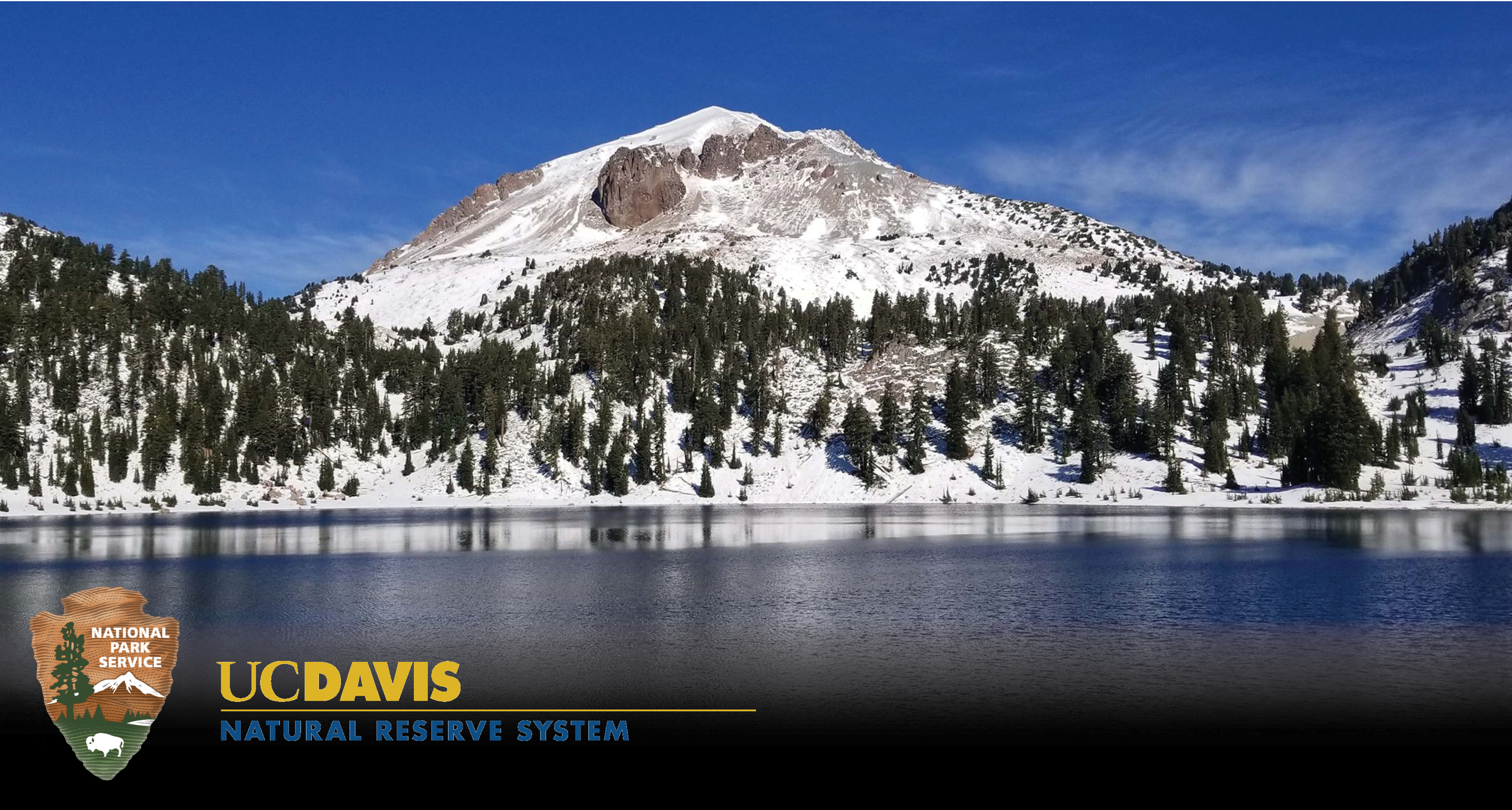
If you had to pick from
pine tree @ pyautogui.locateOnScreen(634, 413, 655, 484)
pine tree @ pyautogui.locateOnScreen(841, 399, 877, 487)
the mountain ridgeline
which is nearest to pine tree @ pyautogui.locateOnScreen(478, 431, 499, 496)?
the mountain ridgeline

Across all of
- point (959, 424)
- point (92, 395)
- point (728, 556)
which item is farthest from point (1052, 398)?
point (92, 395)

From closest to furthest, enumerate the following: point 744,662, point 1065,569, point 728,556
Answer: point 744,662, point 1065,569, point 728,556

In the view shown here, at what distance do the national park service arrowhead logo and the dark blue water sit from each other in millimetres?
5860

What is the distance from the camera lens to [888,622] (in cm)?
3834

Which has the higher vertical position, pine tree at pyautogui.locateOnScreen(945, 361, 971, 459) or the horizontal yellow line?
pine tree at pyautogui.locateOnScreen(945, 361, 971, 459)

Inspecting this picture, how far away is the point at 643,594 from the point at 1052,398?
12362 centimetres

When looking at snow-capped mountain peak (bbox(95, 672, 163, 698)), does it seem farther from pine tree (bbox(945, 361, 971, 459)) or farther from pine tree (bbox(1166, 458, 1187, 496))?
pine tree (bbox(945, 361, 971, 459))

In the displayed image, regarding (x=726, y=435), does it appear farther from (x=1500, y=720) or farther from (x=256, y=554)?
(x=1500, y=720)

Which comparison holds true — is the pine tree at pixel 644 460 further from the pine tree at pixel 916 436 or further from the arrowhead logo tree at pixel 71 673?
the arrowhead logo tree at pixel 71 673

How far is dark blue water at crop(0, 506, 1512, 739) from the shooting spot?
26.9 metres

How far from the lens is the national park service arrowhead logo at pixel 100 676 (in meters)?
20.3

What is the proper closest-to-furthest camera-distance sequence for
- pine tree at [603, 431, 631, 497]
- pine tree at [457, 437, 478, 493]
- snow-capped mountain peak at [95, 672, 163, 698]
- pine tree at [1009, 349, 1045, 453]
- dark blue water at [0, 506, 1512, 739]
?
snow-capped mountain peak at [95, 672, 163, 698] → dark blue water at [0, 506, 1512, 739] → pine tree at [603, 431, 631, 497] → pine tree at [457, 437, 478, 493] → pine tree at [1009, 349, 1045, 453]

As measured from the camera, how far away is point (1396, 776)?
22031 millimetres

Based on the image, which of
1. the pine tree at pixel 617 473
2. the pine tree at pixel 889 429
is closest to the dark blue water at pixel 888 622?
the pine tree at pixel 617 473
